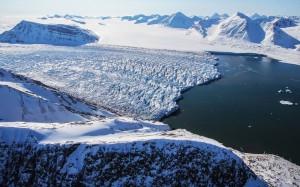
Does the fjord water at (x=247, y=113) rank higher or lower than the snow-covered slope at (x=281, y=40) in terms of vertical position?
lower

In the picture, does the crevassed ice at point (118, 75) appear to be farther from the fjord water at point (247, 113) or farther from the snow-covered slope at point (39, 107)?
the snow-covered slope at point (39, 107)

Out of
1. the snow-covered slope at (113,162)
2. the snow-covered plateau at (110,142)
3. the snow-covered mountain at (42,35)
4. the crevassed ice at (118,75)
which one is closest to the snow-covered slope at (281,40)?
the crevassed ice at (118,75)

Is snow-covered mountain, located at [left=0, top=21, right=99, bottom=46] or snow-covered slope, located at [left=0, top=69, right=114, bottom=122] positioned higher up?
snow-covered mountain, located at [left=0, top=21, right=99, bottom=46]

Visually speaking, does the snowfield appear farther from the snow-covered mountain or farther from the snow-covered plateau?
the snow-covered mountain

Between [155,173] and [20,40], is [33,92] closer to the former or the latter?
[155,173]

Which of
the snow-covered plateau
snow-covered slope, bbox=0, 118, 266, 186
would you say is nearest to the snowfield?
snow-covered slope, bbox=0, 118, 266, 186

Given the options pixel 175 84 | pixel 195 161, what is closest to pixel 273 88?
pixel 175 84
